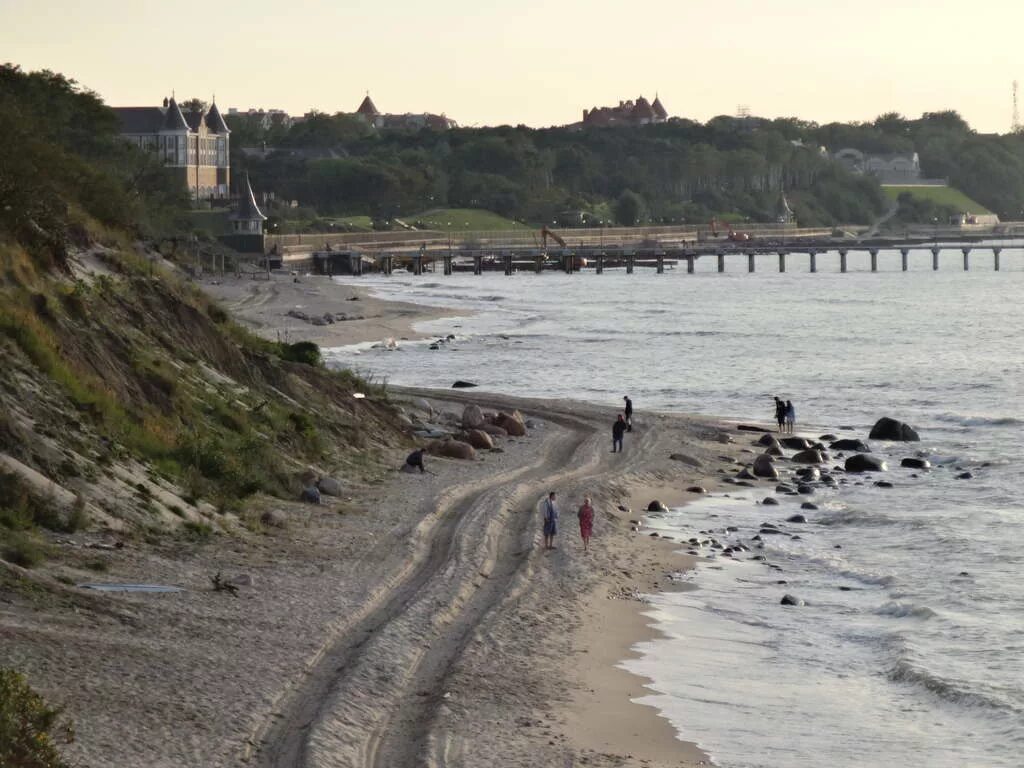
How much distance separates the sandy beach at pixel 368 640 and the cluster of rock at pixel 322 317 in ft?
180

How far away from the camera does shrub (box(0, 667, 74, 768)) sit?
12969 mm

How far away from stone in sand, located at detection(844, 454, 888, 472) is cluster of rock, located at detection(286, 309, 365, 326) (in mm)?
48899

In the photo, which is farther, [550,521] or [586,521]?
[586,521]

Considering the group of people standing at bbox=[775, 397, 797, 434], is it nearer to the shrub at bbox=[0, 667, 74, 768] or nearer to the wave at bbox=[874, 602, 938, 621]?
the wave at bbox=[874, 602, 938, 621]

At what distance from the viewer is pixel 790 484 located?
38.9m

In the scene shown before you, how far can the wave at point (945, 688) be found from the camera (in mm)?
20766

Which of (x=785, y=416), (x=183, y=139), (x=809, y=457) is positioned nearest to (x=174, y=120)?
(x=183, y=139)

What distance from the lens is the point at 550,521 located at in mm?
28344

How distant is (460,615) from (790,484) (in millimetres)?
17623

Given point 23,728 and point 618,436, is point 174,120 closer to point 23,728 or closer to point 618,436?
point 618,436

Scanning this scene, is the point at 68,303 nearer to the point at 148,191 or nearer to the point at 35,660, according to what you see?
the point at 35,660

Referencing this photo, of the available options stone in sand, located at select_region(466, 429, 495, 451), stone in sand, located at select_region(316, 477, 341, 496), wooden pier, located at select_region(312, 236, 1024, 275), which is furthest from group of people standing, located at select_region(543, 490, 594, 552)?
wooden pier, located at select_region(312, 236, 1024, 275)

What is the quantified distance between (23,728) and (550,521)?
15.7 meters

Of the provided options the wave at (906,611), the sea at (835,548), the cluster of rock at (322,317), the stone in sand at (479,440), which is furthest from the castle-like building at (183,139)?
the wave at (906,611)
